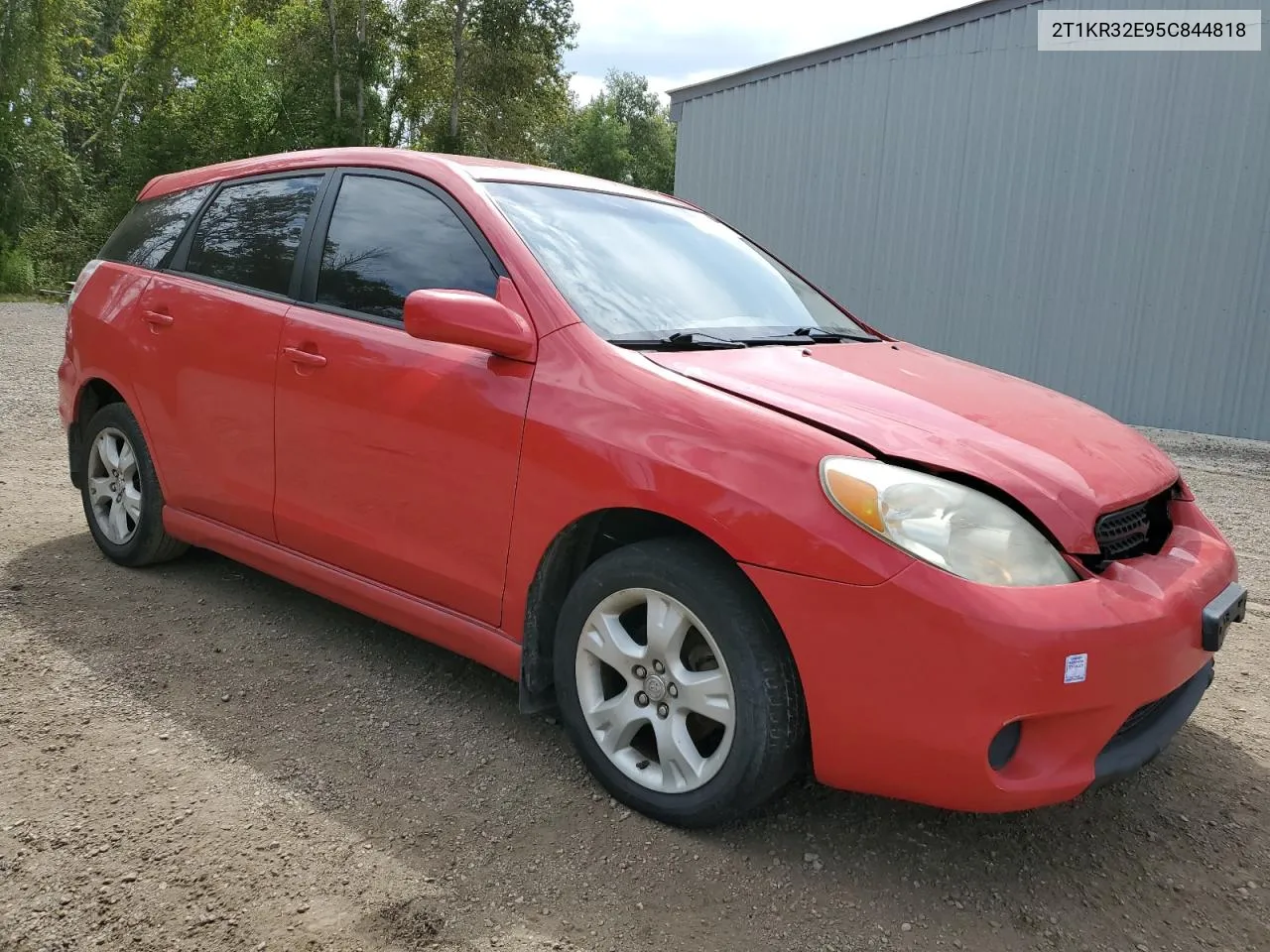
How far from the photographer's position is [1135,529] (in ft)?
7.77

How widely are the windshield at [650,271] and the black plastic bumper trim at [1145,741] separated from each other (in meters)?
1.45

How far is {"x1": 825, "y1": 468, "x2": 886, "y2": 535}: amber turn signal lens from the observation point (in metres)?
2.03

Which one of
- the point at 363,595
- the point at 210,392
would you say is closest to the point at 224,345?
the point at 210,392

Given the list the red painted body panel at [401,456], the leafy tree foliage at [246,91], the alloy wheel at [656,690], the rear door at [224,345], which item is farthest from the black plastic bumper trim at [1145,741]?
the leafy tree foliage at [246,91]

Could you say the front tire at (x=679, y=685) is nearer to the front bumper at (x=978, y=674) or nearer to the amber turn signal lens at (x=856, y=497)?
the front bumper at (x=978, y=674)

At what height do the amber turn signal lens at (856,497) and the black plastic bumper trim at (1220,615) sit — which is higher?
the amber turn signal lens at (856,497)

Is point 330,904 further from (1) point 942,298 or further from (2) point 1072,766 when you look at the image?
(1) point 942,298

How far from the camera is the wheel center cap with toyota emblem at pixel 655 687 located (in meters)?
2.38

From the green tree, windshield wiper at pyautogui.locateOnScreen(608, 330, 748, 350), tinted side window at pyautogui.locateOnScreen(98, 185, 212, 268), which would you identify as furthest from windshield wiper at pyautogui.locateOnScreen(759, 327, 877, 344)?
the green tree

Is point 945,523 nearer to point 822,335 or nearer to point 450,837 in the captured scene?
point 822,335

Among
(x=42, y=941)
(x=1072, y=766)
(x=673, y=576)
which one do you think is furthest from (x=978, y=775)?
(x=42, y=941)

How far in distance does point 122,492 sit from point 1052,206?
9.54m

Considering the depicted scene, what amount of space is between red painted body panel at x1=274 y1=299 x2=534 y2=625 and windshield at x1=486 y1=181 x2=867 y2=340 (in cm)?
33

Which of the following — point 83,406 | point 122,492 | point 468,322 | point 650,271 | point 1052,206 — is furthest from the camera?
point 1052,206
